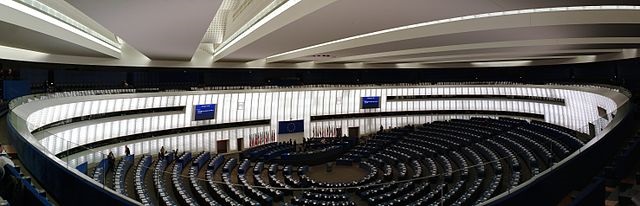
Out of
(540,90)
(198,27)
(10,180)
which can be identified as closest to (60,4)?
(198,27)

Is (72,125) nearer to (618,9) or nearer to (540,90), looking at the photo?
(618,9)

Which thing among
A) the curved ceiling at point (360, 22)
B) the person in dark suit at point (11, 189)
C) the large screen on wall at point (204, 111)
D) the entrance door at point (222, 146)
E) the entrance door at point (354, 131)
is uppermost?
the curved ceiling at point (360, 22)

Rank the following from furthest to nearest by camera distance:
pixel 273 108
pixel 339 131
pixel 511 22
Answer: pixel 339 131
pixel 273 108
pixel 511 22

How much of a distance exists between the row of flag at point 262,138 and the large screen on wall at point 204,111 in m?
3.55

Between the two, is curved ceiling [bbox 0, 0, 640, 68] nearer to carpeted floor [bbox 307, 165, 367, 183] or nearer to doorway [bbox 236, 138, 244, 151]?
carpeted floor [bbox 307, 165, 367, 183]

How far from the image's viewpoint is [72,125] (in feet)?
57.8

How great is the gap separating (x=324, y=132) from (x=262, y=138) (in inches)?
211

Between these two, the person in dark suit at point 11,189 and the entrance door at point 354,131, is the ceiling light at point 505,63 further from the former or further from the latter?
the person in dark suit at point 11,189

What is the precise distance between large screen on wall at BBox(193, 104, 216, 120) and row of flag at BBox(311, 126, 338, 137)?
27.6ft

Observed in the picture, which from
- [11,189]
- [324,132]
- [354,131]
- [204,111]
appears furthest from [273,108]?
[11,189]

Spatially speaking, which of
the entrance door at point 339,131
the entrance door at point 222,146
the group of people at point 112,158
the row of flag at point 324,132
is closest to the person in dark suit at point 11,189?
the group of people at point 112,158

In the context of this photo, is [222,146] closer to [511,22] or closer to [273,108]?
[273,108]

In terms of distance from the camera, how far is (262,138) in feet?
91.6

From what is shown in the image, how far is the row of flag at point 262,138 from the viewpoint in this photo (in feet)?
89.7
